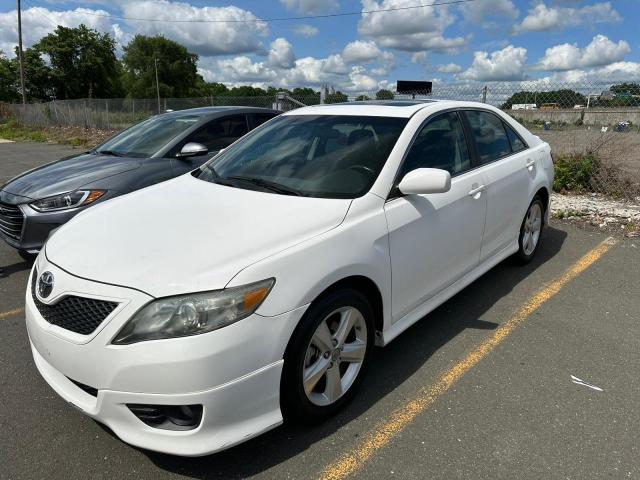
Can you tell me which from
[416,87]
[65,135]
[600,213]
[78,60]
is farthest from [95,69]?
[600,213]

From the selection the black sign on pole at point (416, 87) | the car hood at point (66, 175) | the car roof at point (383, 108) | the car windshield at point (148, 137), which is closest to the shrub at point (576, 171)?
the black sign on pole at point (416, 87)

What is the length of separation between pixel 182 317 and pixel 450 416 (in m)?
1.55

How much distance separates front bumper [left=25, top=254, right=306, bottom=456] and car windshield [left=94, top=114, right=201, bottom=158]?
3.47 meters

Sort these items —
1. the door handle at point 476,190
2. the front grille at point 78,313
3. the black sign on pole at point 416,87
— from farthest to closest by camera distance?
the black sign on pole at point 416,87, the door handle at point 476,190, the front grille at point 78,313

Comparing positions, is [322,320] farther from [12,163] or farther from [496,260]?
[12,163]

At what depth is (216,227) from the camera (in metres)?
2.53

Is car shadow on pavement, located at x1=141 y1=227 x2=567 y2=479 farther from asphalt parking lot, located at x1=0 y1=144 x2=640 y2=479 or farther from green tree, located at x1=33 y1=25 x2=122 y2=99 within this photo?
green tree, located at x1=33 y1=25 x2=122 y2=99

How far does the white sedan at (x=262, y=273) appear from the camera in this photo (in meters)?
2.06

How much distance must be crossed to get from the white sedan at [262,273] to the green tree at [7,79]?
76833mm

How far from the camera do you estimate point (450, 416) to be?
2.68m

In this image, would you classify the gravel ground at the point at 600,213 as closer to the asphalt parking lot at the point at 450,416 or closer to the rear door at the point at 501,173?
the rear door at the point at 501,173

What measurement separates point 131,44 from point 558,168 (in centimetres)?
8714

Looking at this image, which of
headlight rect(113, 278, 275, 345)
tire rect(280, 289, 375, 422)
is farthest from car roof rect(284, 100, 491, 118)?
headlight rect(113, 278, 275, 345)

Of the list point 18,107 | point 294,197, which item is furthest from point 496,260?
point 18,107
